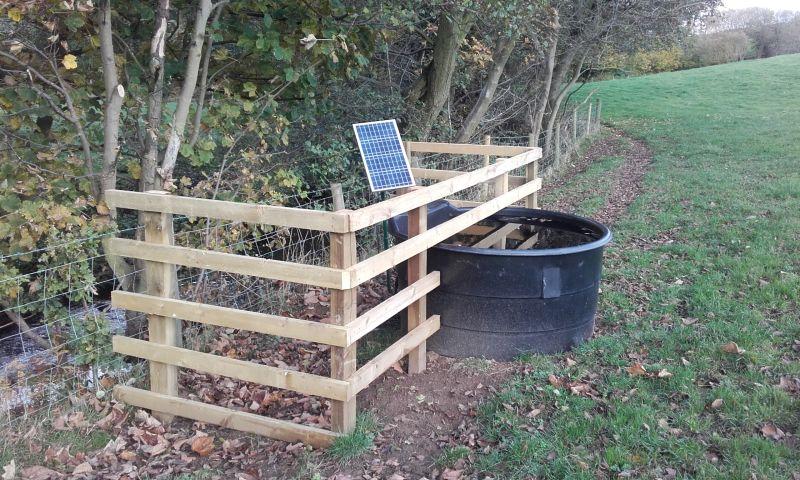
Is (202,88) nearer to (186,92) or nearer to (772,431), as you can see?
(186,92)

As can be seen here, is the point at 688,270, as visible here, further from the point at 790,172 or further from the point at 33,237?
the point at 790,172

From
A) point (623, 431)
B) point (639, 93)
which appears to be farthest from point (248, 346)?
point (639, 93)

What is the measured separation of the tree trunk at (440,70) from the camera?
1027 cm

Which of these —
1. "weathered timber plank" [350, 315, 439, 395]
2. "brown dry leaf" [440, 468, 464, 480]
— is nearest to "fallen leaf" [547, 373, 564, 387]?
"weathered timber plank" [350, 315, 439, 395]

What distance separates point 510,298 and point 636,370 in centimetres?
105

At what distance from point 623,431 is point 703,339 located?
1737 millimetres

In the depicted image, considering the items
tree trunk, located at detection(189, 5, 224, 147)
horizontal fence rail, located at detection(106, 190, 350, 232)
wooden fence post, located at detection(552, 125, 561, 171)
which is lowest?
wooden fence post, located at detection(552, 125, 561, 171)

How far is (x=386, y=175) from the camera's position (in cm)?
505

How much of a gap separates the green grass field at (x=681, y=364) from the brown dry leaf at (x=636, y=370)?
0.11 feet

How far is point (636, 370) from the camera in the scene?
4902mm

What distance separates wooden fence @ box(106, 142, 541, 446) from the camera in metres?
3.90

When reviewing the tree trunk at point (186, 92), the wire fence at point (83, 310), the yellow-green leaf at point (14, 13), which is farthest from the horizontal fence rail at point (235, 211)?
the yellow-green leaf at point (14, 13)

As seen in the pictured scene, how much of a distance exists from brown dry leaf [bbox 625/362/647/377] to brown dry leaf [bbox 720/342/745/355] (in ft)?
2.34

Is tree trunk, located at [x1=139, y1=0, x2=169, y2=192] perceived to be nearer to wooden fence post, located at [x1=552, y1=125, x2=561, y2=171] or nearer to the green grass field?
the green grass field
